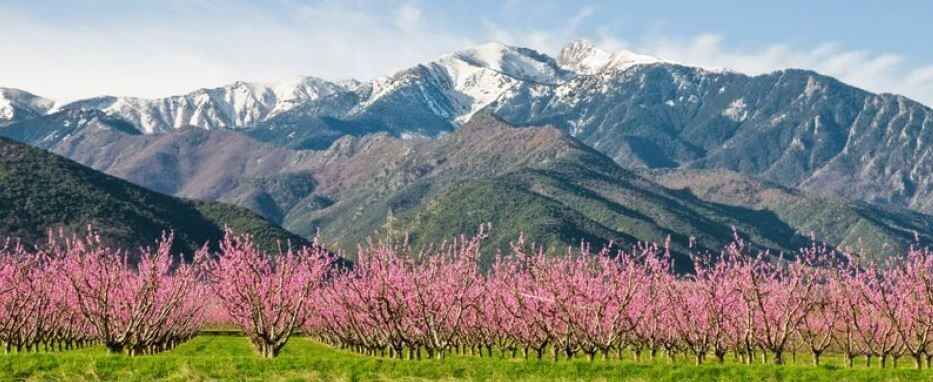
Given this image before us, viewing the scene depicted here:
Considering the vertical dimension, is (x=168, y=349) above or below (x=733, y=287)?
below

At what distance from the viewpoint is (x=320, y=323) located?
10494 centimetres

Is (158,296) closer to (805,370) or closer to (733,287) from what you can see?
(733,287)

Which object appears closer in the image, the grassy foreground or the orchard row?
the grassy foreground

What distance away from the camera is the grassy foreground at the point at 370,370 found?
124 ft

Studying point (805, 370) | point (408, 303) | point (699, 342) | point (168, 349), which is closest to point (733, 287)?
point (699, 342)

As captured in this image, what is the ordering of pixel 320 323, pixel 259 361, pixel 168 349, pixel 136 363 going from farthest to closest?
1. pixel 320 323
2. pixel 168 349
3. pixel 259 361
4. pixel 136 363

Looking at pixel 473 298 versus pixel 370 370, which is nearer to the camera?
pixel 370 370

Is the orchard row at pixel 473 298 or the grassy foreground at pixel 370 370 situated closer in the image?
the grassy foreground at pixel 370 370

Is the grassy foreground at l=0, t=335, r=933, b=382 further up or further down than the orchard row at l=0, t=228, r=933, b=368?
further down

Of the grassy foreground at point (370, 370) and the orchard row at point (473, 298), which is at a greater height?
the orchard row at point (473, 298)

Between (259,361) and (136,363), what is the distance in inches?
205

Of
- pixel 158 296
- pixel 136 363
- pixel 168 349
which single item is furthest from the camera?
pixel 168 349

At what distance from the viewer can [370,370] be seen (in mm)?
43062

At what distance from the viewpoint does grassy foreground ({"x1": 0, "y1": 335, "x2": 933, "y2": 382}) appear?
3775 centimetres
